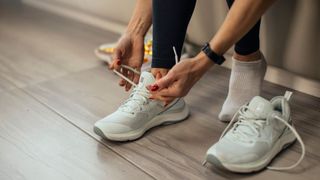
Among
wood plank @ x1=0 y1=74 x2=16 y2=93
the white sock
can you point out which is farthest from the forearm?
wood plank @ x1=0 y1=74 x2=16 y2=93

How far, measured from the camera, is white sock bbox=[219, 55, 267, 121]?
83cm

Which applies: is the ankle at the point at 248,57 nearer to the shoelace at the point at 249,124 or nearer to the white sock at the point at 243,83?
the white sock at the point at 243,83

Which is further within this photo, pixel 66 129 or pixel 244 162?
pixel 66 129

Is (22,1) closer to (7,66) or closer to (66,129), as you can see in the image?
(7,66)

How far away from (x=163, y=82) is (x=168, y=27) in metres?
0.17

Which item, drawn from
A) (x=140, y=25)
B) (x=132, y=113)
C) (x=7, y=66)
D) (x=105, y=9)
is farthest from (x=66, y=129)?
(x=105, y=9)

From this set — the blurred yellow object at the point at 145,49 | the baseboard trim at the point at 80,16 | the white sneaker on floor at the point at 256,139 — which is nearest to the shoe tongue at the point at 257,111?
the white sneaker on floor at the point at 256,139

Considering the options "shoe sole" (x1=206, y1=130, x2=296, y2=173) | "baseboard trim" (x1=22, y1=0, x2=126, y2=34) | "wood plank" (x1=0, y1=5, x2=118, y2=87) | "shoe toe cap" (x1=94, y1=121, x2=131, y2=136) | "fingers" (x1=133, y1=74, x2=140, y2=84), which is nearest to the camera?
"shoe sole" (x1=206, y1=130, x2=296, y2=173)

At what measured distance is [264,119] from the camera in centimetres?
72

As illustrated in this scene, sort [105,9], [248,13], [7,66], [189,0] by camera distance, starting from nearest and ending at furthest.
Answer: [248,13]
[189,0]
[7,66]
[105,9]

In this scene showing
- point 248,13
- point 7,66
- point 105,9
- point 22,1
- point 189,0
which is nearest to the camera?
point 248,13

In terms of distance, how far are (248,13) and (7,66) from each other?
90 cm

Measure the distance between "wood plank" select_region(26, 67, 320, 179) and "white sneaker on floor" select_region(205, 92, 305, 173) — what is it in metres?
0.02

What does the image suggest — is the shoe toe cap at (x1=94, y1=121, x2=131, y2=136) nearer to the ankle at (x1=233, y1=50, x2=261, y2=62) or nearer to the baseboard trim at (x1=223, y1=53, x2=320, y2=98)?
the ankle at (x1=233, y1=50, x2=261, y2=62)
